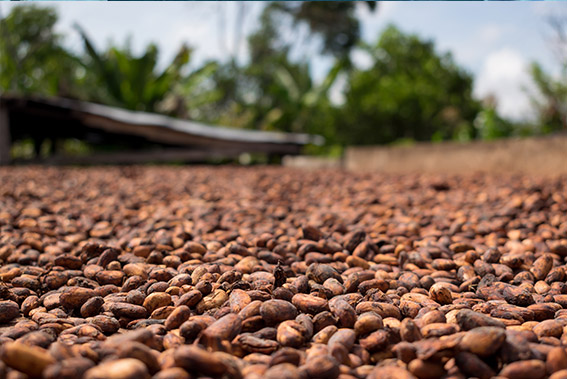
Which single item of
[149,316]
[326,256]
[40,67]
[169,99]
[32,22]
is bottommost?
[149,316]

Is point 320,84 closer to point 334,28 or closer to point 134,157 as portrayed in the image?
point 334,28

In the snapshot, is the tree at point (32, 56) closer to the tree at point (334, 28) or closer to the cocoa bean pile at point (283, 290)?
the tree at point (334, 28)

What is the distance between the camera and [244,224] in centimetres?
245

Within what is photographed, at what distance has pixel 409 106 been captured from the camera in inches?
585

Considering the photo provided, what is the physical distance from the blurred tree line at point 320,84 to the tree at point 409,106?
32mm

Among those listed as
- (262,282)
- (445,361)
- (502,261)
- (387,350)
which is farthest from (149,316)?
(502,261)

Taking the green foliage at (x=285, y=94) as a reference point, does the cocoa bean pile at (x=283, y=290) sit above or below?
below

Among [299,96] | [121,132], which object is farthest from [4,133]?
[299,96]

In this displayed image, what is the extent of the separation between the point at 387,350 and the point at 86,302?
0.88 meters

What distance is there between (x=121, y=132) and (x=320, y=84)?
31.1 feet

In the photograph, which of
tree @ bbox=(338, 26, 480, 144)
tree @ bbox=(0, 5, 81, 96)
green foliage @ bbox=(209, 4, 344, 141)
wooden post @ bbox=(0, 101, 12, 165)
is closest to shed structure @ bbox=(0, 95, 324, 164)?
wooden post @ bbox=(0, 101, 12, 165)

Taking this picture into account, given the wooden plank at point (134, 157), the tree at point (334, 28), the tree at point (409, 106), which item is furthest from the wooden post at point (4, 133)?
the tree at point (409, 106)

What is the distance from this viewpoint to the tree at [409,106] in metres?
14.7

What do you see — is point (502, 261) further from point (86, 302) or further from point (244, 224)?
point (86, 302)
